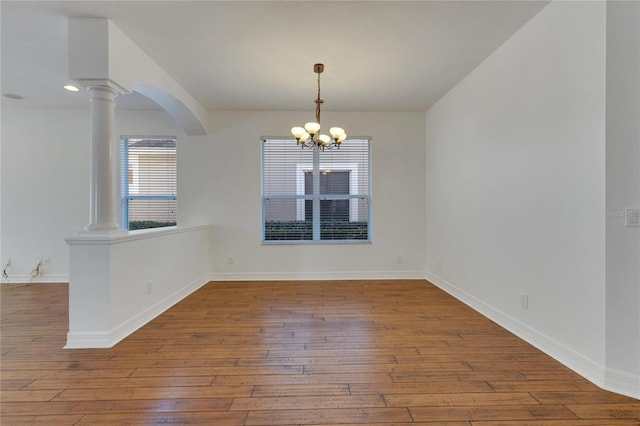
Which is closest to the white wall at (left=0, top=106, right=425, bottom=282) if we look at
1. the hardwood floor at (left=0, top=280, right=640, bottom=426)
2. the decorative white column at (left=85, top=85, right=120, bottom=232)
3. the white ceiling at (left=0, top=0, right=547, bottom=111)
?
the white ceiling at (left=0, top=0, right=547, bottom=111)

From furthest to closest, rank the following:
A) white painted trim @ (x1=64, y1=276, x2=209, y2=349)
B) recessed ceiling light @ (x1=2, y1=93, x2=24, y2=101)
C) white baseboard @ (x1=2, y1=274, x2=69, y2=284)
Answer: white baseboard @ (x1=2, y1=274, x2=69, y2=284) → recessed ceiling light @ (x1=2, y1=93, x2=24, y2=101) → white painted trim @ (x1=64, y1=276, x2=209, y2=349)

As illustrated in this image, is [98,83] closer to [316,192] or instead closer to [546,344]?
[316,192]

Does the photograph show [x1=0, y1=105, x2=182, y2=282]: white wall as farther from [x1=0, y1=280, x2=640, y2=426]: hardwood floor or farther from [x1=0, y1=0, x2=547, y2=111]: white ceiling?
[x1=0, y1=280, x2=640, y2=426]: hardwood floor

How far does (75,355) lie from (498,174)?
13.6ft

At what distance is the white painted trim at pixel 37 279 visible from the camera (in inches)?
177

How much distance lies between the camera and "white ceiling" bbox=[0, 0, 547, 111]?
2.27m

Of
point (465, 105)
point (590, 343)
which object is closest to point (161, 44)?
point (465, 105)

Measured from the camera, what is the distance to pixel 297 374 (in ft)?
6.51

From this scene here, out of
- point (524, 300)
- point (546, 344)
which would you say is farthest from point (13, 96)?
point (546, 344)

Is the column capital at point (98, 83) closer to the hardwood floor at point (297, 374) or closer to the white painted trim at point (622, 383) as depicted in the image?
the hardwood floor at point (297, 374)

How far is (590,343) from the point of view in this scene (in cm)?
191

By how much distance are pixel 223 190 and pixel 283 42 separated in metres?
2.68

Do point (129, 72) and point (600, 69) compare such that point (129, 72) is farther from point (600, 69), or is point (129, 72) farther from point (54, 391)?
point (600, 69)

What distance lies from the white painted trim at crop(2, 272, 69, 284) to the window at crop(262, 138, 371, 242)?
11.0 feet
